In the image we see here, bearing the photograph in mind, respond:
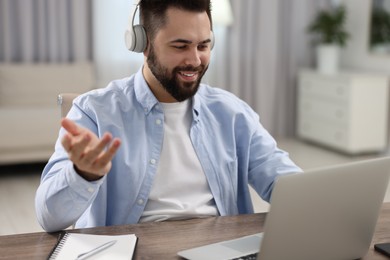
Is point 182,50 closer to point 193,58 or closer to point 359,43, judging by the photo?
point 193,58

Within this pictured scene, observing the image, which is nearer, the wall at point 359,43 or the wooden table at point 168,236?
the wooden table at point 168,236

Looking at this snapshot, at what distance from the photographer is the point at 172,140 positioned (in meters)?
1.67

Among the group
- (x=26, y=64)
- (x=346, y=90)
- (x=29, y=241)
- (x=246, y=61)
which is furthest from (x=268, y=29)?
(x=29, y=241)

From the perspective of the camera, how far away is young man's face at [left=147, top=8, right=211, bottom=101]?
61.6 inches

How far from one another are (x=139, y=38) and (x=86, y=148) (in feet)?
1.83

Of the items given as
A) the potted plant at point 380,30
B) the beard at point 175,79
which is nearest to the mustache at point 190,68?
the beard at point 175,79

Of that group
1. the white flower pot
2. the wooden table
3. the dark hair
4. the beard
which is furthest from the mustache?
the white flower pot

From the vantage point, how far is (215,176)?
5.44 feet

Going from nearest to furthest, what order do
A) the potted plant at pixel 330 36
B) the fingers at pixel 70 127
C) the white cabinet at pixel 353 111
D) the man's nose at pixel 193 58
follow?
the fingers at pixel 70 127 < the man's nose at pixel 193 58 < the white cabinet at pixel 353 111 < the potted plant at pixel 330 36

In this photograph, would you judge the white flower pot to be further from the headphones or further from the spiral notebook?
the spiral notebook

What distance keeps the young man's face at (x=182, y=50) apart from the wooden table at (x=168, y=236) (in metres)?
0.38

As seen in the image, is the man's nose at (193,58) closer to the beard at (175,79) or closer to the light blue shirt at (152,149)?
the beard at (175,79)

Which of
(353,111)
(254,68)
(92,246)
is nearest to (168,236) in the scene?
(92,246)

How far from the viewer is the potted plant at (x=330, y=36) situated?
5.47 metres
